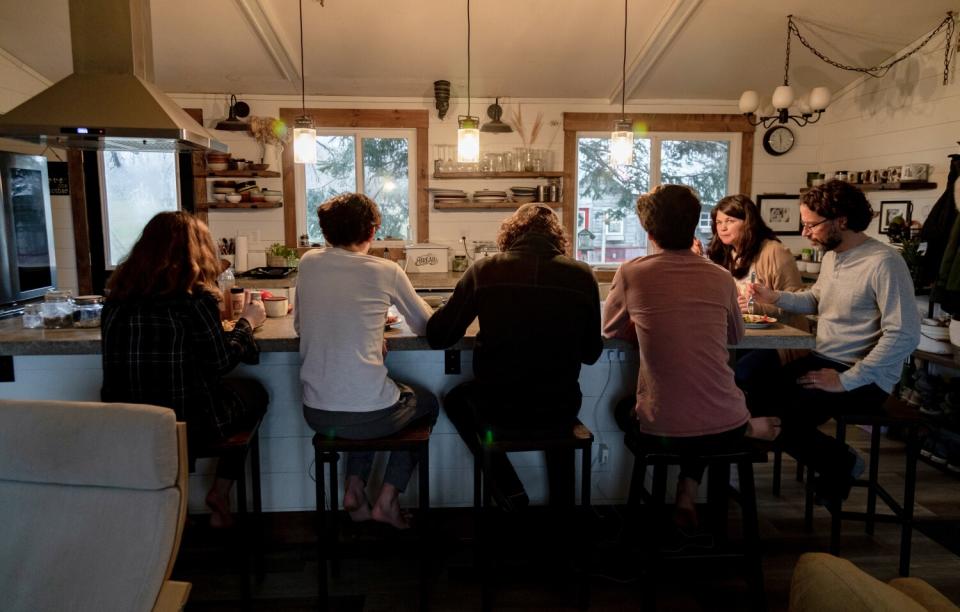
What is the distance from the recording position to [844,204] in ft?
7.89

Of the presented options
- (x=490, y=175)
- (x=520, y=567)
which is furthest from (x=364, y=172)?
(x=520, y=567)

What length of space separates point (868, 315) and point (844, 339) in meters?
0.12

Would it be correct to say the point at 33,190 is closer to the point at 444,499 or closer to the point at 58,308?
the point at 58,308

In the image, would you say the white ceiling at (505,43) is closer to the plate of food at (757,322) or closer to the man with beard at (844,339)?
the man with beard at (844,339)

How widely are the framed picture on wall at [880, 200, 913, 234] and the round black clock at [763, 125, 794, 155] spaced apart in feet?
3.75

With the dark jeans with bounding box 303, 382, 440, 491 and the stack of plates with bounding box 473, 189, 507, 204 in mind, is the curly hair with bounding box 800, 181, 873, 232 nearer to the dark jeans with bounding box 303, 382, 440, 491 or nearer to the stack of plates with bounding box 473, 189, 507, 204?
the dark jeans with bounding box 303, 382, 440, 491

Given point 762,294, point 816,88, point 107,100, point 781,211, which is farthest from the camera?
point 781,211

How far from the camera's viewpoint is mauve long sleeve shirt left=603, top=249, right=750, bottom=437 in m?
2.00

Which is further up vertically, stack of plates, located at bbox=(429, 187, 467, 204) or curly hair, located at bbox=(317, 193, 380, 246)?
stack of plates, located at bbox=(429, 187, 467, 204)

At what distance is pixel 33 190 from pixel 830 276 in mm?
4962

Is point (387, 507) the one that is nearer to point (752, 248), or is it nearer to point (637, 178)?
point (752, 248)

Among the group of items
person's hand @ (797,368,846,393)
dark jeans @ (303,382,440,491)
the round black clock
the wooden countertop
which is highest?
the round black clock

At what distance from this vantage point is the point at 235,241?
5.39 m

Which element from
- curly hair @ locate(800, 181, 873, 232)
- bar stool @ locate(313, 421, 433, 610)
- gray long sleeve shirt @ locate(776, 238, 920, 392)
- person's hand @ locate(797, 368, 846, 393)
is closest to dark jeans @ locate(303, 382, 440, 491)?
bar stool @ locate(313, 421, 433, 610)
